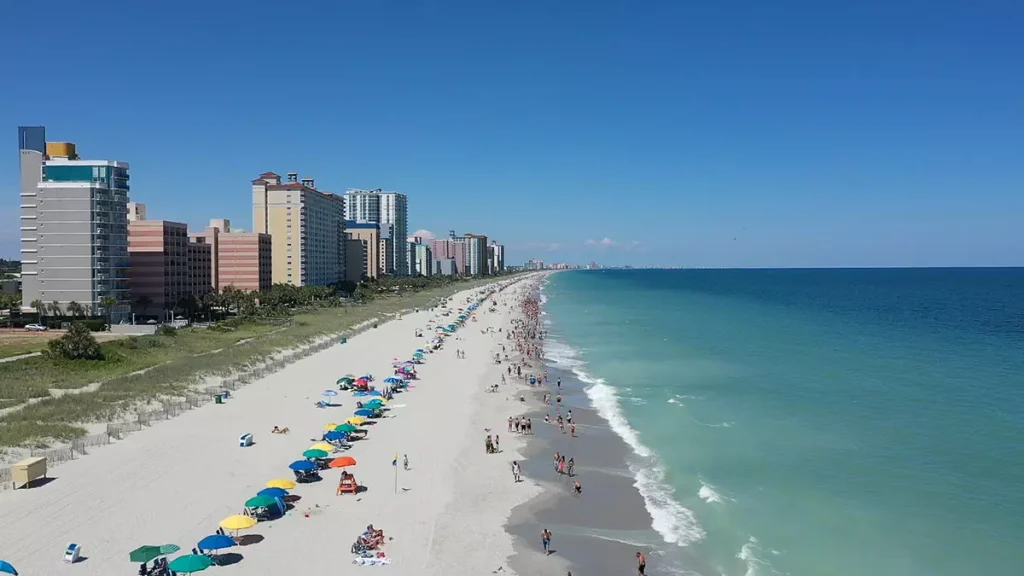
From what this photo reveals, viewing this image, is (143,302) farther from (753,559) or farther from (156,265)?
(753,559)

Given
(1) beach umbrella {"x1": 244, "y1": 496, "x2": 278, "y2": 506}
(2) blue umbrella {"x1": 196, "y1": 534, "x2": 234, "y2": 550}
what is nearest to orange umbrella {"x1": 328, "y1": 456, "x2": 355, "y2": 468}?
(1) beach umbrella {"x1": 244, "y1": 496, "x2": 278, "y2": 506}

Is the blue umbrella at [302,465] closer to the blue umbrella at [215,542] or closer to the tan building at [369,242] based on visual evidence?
the blue umbrella at [215,542]

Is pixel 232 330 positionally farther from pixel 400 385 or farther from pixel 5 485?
pixel 5 485

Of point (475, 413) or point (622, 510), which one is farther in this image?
point (475, 413)

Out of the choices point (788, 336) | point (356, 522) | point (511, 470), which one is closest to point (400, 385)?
point (511, 470)

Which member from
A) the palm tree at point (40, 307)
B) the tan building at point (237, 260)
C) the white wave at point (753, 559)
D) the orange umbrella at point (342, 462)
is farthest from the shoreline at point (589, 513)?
the tan building at point (237, 260)

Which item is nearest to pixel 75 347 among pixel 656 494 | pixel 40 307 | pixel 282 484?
pixel 40 307

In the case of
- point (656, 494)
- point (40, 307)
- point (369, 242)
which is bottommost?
point (656, 494)
